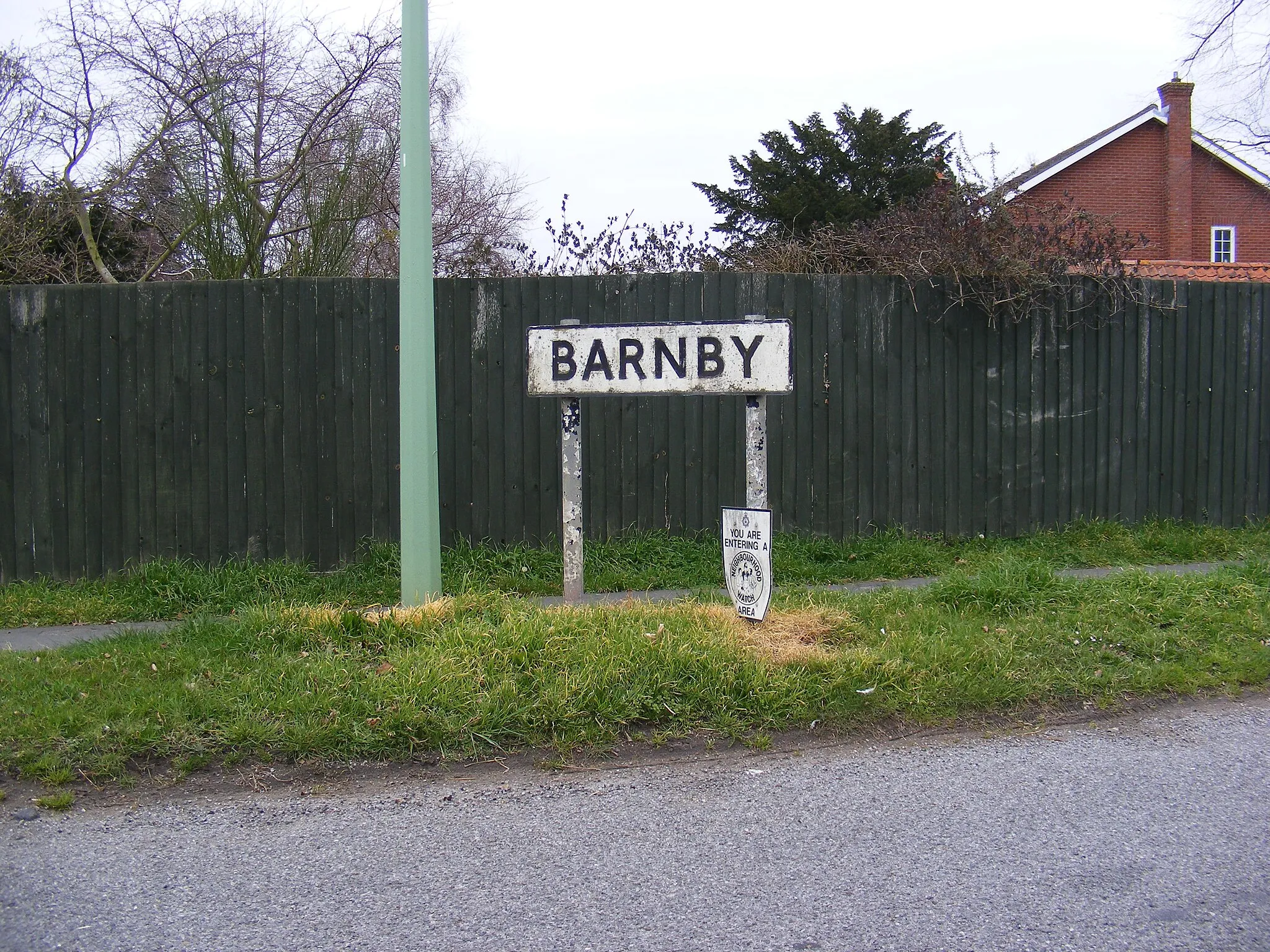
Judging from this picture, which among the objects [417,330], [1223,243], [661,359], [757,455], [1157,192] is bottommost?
[757,455]

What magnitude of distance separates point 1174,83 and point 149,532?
1144 inches

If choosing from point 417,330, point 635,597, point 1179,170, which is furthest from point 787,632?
point 1179,170

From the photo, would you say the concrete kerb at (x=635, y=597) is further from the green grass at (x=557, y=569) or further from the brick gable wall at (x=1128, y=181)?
the brick gable wall at (x=1128, y=181)

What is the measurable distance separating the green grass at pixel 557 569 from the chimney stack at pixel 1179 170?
22.6 metres

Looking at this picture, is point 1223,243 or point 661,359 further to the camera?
point 1223,243

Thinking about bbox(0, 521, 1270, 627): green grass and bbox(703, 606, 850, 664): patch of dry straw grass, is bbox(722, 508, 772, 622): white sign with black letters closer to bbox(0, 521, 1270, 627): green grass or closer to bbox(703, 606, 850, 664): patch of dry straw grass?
bbox(703, 606, 850, 664): patch of dry straw grass

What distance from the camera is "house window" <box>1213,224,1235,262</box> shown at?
2919 centimetres

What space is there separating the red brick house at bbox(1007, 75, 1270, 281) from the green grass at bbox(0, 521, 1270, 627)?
70.7 ft

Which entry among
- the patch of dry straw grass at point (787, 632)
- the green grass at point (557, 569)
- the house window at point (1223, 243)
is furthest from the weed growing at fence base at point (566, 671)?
the house window at point (1223, 243)

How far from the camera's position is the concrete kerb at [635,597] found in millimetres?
6367

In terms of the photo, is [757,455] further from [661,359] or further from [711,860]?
[711,860]

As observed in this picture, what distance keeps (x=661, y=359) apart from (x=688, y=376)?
0.61 ft

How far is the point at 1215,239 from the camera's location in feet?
96.2

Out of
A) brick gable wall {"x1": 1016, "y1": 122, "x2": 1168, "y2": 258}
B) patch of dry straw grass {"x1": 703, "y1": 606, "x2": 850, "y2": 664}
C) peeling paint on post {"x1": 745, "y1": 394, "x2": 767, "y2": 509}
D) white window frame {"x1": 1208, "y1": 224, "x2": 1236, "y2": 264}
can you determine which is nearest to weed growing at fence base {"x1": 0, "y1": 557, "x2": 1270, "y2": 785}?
patch of dry straw grass {"x1": 703, "y1": 606, "x2": 850, "y2": 664}
